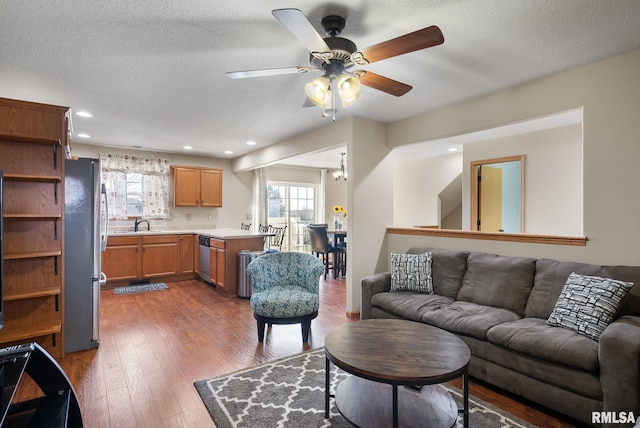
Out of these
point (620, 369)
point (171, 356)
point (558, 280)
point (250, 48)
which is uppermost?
point (250, 48)

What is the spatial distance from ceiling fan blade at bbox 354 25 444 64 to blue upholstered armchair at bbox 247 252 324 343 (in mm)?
2067

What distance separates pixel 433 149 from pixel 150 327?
502cm

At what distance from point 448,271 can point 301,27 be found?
2642 mm

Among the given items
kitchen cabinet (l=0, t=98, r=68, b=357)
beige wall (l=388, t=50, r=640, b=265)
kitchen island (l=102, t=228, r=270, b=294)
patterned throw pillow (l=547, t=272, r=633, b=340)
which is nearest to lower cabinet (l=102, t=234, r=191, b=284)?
kitchen island (l=102, t=228, r=270, b=294)

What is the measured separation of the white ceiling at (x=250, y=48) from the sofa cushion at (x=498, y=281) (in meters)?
1.60

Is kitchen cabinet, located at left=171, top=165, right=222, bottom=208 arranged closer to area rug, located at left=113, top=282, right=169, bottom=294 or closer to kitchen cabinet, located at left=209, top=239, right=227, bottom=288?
kitchen cabinet, located at left=209, top=239, right=227, bottom=288

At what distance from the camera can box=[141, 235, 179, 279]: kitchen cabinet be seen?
5.51 meters

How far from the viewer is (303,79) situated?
2828 mm

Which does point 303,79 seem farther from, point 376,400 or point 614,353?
point 614,353

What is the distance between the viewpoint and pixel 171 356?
2846 mm

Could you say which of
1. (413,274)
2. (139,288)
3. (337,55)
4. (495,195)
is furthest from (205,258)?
(495,195)

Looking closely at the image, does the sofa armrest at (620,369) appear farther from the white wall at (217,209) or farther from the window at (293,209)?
the window at (293,209)

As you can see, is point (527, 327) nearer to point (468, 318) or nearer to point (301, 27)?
point (468, 318)

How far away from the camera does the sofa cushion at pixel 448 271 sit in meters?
3.20
